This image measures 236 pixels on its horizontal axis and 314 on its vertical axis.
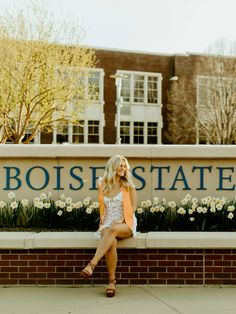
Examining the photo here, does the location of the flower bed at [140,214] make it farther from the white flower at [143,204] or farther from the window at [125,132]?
the window at [125,132]

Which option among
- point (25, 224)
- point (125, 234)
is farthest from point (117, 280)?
point (25, 224)

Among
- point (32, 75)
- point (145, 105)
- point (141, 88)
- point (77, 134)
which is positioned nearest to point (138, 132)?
point (145, 105)

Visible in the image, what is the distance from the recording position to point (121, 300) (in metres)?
5.54

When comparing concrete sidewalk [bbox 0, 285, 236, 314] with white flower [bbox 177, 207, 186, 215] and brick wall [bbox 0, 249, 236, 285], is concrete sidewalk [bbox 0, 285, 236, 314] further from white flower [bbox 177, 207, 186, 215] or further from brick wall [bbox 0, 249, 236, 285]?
white flower [bbox 177, 207, 186, 215]

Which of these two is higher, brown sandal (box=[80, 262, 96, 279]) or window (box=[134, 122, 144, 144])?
window (box=[134, 122, 144, 144])

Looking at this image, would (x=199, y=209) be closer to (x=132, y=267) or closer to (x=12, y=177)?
(x=132, y=267)

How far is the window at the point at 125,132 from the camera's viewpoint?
36.2 metres

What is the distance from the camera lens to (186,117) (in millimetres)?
35344

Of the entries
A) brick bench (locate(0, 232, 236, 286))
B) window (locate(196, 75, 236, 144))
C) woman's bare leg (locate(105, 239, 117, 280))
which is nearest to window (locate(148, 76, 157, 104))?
window (locate(196, 75, 236, 144))

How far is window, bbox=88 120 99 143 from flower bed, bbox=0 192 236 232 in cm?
2799

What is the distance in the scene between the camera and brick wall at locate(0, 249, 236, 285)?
6145mm

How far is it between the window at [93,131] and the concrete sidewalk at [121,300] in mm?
29311

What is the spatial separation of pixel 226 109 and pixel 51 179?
2601 centimetres

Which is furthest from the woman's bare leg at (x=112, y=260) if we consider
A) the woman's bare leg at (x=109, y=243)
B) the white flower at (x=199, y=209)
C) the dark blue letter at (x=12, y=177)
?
the dark blue letter at (x=12, y=177)
